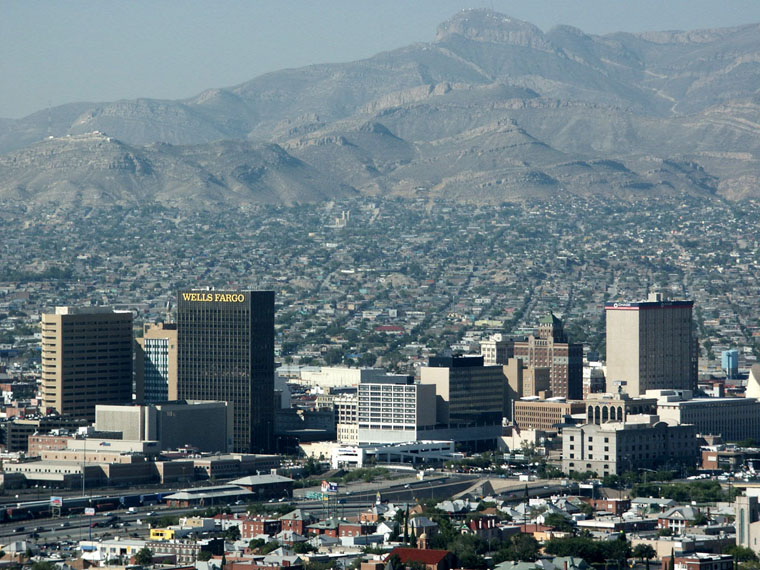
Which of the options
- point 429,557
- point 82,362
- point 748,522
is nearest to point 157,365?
point 82,362

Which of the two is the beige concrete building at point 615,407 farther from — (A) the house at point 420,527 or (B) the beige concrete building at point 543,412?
(A) the house at point 420,527

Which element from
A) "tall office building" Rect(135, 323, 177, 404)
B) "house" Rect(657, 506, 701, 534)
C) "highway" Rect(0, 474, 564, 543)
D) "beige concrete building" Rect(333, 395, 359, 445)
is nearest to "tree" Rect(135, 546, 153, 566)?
"highway" Rect(0, 474, 564, 543)

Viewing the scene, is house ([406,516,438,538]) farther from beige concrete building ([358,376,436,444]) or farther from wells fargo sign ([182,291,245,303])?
wells fargo sign ([182,291,245,303])

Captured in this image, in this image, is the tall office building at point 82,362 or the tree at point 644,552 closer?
the tree at point 644,552

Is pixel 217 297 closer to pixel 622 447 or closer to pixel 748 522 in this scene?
pixel 622 447

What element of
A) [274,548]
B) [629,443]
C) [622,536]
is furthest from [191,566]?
[629,443]

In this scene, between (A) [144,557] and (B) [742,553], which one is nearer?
(A) [144,557]

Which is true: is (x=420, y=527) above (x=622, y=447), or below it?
below

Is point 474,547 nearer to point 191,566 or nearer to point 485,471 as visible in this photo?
point 191,566

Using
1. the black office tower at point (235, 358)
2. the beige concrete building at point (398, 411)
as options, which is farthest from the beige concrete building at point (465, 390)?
the black office tower at point (235, 358)
